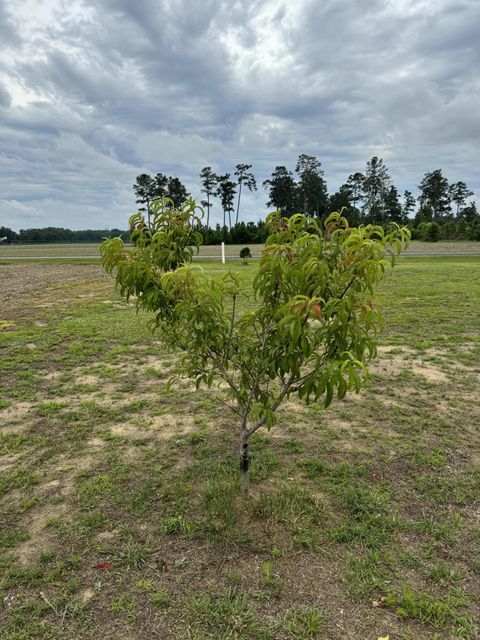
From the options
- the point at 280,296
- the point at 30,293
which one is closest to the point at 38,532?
the point at 280,296

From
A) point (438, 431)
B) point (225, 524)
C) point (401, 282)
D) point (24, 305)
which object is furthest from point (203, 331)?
point (401, 282)

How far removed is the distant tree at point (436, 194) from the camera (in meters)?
68.9

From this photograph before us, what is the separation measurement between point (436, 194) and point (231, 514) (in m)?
77.3

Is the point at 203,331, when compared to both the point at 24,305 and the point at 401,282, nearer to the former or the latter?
the point at 24,305

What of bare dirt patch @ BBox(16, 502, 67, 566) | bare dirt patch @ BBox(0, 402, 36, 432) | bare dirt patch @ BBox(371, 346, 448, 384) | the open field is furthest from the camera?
the open field

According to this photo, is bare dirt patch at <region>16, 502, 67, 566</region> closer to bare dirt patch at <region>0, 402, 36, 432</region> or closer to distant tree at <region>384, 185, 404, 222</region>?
bare dirt patch at <region>0, 402, 36, 432</region>

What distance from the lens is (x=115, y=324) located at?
8.61m

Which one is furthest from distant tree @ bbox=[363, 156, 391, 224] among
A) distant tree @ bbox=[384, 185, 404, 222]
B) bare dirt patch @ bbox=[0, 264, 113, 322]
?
bare dirt patch @ bbox=[0, 264, 113, 322]

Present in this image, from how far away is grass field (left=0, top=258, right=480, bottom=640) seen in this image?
2092mm

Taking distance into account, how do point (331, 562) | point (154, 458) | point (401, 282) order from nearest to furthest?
point (331, 562), point (154, 458), point (401, 282)

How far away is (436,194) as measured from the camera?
228 ft

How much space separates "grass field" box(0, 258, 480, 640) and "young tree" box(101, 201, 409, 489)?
24.7 inches

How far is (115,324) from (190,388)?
397 cm

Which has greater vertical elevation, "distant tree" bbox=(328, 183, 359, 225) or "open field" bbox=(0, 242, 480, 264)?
"distant tree" bbox=(328, 183, 359, 225)
